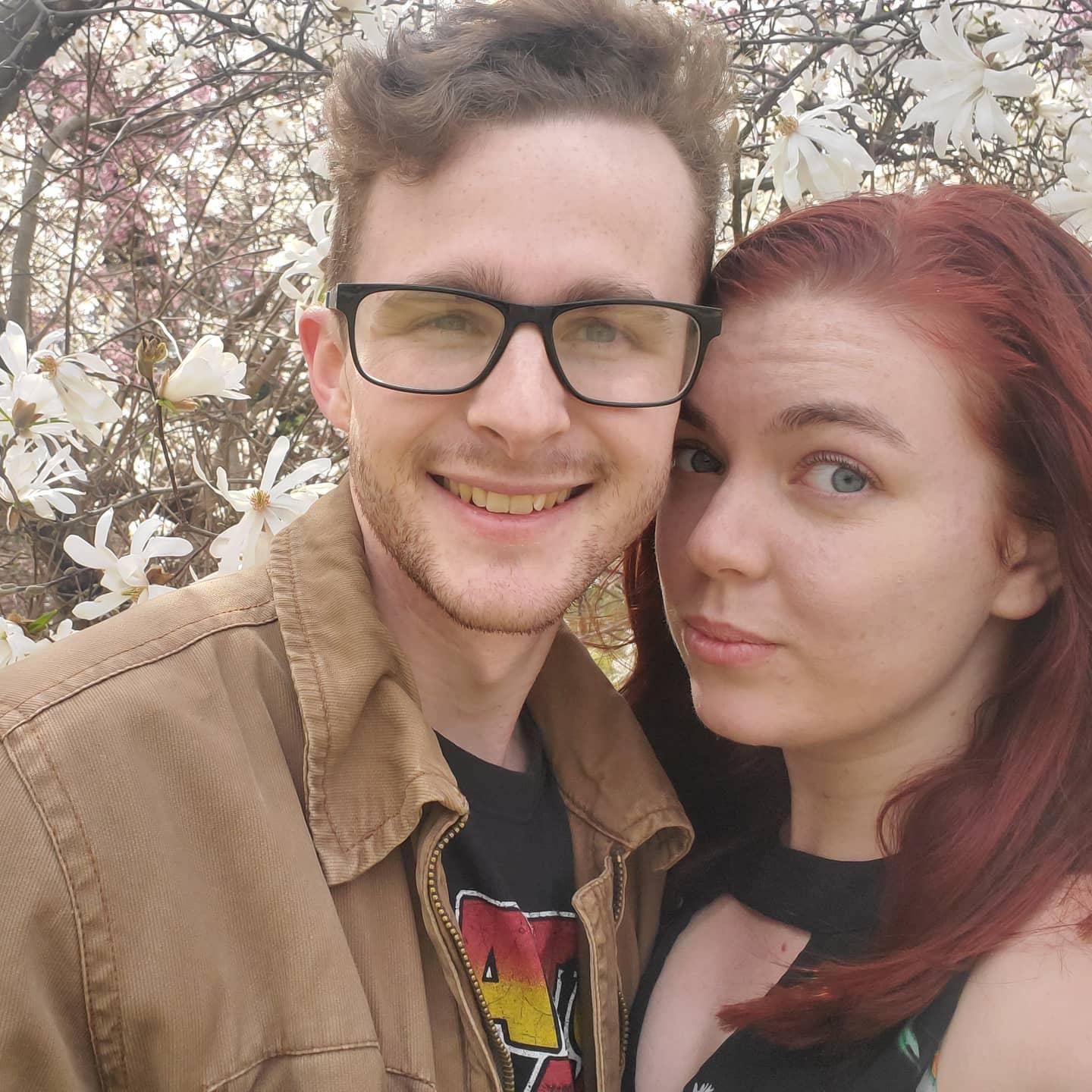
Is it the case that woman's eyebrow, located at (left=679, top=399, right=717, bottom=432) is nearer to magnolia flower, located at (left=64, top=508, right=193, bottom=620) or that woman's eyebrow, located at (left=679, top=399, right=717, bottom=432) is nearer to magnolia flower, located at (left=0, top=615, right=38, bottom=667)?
magnolia flower, located at (left=64, top=508, right=193, bottom=620)

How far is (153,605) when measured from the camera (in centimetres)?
149

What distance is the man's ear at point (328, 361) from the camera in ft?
6.03

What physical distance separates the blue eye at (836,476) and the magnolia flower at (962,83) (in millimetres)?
1107

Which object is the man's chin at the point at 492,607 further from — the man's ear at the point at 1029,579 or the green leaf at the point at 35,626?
the green leaf at the point at 35,626

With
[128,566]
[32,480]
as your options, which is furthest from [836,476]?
[32,480]

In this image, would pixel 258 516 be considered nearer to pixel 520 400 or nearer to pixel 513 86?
pixel 520 400

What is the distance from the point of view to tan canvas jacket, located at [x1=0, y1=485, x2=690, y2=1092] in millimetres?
1168

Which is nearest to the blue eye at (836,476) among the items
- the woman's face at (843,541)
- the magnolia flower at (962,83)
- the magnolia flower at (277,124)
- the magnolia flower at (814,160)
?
the woman's face at (843,541)

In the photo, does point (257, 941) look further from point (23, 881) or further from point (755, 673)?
point (755, 673)

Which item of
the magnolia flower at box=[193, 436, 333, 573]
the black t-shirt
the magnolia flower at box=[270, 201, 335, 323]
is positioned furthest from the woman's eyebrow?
the magnolia flower at box=[270, 201, 335, 323]

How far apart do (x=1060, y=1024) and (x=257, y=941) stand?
0.90 m

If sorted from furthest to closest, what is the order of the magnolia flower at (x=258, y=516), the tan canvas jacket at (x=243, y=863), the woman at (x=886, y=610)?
1. the magnolia flower at (x=258, y=516)
2. the woman at (x=886, y=610)
3. the tan canvas jacket at (x=243, y=863)

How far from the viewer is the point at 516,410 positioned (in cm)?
155

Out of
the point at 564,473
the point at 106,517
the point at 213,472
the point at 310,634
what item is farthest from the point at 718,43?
the point at 213,472
